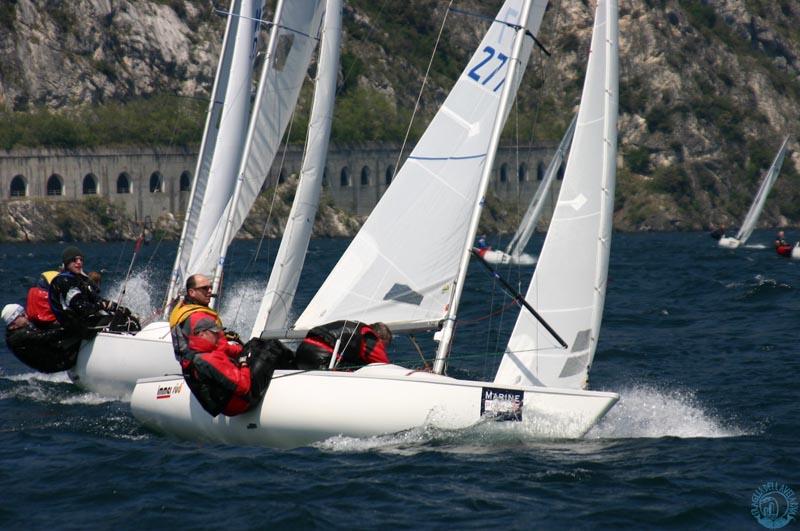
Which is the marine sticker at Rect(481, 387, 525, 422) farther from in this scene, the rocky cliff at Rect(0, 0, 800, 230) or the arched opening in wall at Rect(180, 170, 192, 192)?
the rocky cliff at Rect(0, 0, 800, 230)

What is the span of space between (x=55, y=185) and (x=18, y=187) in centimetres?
271

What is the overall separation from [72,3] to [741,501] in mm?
84801

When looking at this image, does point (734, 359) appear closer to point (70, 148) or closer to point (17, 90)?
point (70, 148)

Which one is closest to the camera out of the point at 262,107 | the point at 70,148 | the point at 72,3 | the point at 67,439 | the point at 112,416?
the point at 67,439

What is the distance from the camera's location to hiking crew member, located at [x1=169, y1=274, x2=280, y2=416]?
11.0 meters

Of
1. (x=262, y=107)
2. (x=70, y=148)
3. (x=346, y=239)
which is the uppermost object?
(x=262, y=107)

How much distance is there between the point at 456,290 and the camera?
12.1 metres

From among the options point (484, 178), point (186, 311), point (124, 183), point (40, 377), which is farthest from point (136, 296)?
point (124, 183)

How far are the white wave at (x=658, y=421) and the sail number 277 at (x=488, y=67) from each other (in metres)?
3.59

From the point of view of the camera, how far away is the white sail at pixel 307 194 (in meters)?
15.1

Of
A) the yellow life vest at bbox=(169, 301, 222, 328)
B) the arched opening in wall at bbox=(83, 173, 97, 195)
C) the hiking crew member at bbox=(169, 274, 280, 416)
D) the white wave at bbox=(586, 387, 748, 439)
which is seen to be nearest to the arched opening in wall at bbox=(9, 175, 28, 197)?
the arched opening in wall at bbox=(83, 173, 97, 195)

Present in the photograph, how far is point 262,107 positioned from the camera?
54.4 ft

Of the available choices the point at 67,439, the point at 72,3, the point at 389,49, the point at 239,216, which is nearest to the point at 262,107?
the point at 239,216

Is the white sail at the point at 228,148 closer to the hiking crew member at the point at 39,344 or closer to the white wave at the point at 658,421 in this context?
the hiking crew member at the point at 39,344
